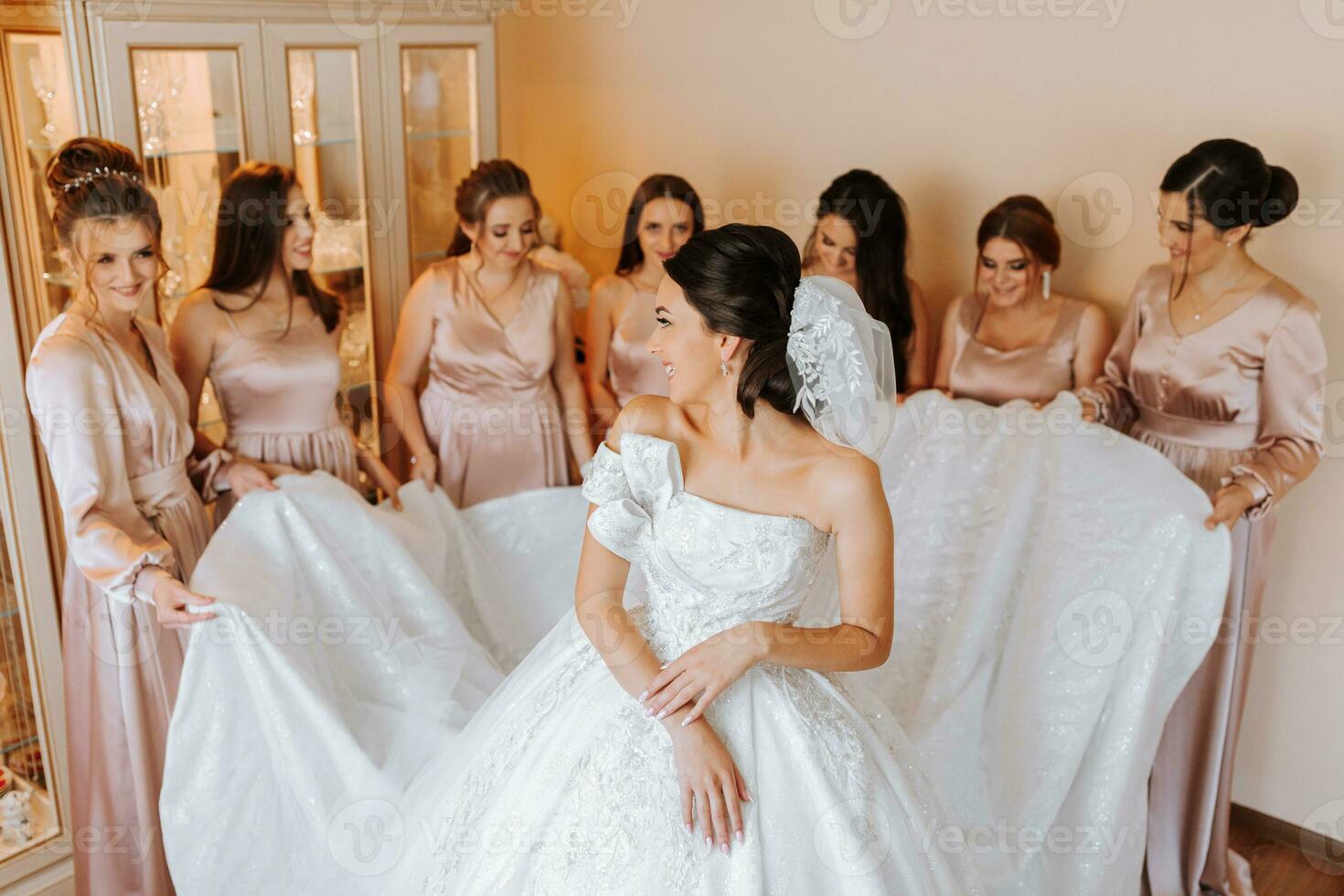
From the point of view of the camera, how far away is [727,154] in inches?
153

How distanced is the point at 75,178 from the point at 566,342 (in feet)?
4.37

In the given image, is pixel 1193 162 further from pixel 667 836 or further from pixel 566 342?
pixel 667 836

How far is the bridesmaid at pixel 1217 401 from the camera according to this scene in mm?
2684

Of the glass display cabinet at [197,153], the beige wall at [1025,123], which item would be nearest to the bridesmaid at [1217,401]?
→ the beige wall at [1025,123]

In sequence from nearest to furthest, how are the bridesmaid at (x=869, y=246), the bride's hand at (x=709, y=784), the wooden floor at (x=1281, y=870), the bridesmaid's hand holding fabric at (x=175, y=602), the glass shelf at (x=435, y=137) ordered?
the bride's hand at (x=709, y=784) → the bridesmaid's hand holding fabric at (x=175, y=602) → the wooden floor at (x=1281, y=870) → the bridesmaid at (x=869, y=246) → the glass shelf at (x=435, y=137)

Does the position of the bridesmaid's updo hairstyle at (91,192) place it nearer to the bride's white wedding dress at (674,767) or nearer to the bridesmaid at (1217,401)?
the bride's white wedding dress at (674,767)

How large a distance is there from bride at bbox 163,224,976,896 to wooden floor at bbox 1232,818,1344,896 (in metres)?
1.43

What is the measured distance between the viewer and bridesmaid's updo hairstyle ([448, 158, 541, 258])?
10.2ft

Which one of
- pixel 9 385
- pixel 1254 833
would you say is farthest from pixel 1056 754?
pixel 9 385

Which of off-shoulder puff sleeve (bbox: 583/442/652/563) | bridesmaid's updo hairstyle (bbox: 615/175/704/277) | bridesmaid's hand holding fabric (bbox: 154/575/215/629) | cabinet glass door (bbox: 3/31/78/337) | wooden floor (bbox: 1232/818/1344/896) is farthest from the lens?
bridesmaid's updo hairstyle (bbox: 615/175/704/277)

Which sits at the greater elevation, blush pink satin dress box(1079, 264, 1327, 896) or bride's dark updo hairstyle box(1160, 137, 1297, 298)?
bride's dark updo hairstyle box(1160, 137, 1297, 298)

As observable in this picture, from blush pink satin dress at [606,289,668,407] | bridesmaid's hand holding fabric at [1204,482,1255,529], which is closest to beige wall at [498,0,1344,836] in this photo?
bridesmaid's hand holding fabric at [1204,482,1255,529]

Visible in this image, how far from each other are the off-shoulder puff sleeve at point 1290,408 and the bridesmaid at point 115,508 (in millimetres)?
2246

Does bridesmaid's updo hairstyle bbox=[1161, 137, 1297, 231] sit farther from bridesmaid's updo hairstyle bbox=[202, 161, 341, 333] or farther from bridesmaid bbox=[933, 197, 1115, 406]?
bridesmaid's updo hairstyle bbox=[202, 161, 341, 333]
